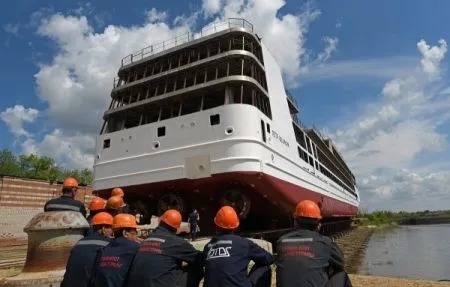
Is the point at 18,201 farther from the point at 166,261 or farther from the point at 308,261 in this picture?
the point at 308,261

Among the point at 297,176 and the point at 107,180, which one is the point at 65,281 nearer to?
the point at 107,180

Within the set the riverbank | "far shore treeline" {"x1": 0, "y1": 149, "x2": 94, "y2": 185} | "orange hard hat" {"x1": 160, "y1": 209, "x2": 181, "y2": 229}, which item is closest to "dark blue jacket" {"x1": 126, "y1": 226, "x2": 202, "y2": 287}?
"orange hard hat" {"x1": 160, "y1": 209, "x2": 181, "y2": 229}

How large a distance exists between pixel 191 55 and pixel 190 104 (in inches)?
83.1

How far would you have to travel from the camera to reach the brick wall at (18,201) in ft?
70.4

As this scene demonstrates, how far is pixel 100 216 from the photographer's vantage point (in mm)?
5258

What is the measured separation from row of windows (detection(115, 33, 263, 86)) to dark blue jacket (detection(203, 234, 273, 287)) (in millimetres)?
12182

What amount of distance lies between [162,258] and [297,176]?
14.3m

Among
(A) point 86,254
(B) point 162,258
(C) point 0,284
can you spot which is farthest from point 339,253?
(C) point 0,284

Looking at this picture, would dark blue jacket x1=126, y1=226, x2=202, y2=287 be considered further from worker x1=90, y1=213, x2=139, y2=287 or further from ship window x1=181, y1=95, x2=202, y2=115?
ship window x1=181, y1=95, x2=202, y2=115

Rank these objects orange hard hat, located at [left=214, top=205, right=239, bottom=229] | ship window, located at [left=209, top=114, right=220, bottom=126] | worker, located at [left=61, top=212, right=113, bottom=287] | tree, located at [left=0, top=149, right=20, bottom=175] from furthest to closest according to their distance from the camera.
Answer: tree, located at [left=0, top=149, right=20, bottom=175] < ship window, located at [left=209, top=114, right=220, bottom=126] < worker, located at [left=61, top=212, right=113, bottom=287] < orange hard hat, located at [left=214, top=205, right=239, bottom=229]

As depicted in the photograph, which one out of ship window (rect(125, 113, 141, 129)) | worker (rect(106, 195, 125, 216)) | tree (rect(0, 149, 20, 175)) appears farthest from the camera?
tree (rect(0, 149, 20, 175))

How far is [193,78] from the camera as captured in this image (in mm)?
15852

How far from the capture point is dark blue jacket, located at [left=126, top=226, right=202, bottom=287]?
13.3 ft

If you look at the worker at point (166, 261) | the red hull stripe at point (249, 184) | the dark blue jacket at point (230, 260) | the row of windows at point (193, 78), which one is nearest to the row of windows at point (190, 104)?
the row of windows at point (193, 78)
